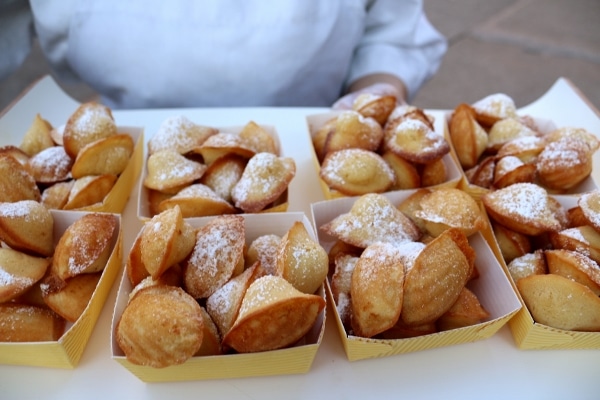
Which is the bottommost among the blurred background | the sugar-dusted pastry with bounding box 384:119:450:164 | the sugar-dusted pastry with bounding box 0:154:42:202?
the blurred background

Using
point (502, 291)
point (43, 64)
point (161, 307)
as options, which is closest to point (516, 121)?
point (502, 291)

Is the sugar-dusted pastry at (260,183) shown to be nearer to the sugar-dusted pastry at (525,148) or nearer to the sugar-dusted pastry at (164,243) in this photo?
the sugar-dusted pastry at (164,243)

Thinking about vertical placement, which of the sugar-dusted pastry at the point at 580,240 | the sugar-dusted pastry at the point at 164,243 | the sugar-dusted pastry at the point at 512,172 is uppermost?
the sugar-dusted pastry at the point at 164,243

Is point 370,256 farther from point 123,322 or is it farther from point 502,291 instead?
point 123,322

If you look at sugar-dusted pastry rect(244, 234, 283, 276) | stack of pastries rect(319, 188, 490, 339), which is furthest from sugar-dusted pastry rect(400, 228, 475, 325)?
sugar-dusted pastry rect(244, 234, 283, 276)

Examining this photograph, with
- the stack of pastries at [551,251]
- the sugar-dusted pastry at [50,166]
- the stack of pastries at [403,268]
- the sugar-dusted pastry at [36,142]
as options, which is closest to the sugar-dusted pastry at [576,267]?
the stack of pastries at [551,251]

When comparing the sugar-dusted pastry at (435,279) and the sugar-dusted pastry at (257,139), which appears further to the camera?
the sugar-dusted pastry at (257,139)

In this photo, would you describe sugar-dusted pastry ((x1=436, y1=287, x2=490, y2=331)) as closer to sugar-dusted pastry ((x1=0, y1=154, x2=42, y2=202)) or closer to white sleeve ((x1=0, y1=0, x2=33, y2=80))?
sugar-dusted pastry ((x1=0, y1=154, x2=42, y2=202))
